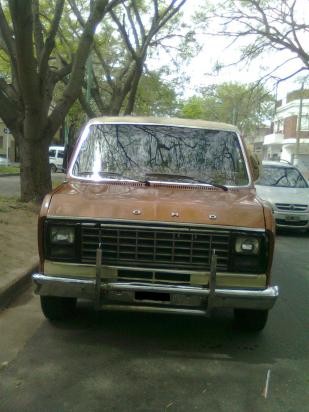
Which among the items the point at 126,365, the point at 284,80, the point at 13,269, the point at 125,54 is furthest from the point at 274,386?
the point at 125,54

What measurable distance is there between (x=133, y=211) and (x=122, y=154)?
4.61ft

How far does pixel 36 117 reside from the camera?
39.2 ft

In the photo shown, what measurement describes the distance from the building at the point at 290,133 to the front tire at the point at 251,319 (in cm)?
4526

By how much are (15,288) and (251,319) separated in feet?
9.25

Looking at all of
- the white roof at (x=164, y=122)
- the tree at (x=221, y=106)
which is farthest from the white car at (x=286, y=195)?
the tree at (x=221, y=106)

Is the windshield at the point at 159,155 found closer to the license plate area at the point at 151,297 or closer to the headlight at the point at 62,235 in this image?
the headlight at the point at 62,235

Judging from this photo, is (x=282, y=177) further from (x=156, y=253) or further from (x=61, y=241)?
(x=61, y=241)

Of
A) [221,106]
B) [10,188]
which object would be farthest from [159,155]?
[221,106]

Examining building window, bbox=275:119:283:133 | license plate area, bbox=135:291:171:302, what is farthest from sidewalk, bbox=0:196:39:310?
building window, bbox=275:119:283:133

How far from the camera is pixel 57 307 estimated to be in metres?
5.38

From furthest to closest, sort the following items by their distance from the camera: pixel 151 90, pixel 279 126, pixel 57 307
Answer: pixel 279 126 → pixel 151 90 → pixel 57 307

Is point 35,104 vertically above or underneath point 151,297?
above

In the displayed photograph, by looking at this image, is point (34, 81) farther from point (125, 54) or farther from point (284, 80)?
point (125, 54)

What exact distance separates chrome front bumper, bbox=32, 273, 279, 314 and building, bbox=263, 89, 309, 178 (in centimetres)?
4599
